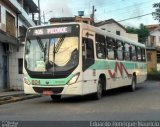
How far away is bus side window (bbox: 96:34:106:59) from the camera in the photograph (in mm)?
20516

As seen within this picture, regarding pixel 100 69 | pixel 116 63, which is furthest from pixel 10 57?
pixel 100 69

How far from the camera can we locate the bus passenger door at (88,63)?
1860 cm

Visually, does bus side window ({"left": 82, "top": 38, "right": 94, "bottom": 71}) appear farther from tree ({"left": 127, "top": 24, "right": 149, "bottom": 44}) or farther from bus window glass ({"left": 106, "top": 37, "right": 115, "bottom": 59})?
tree ({"left": 127, "top": 24, "right": 149, "bottom": 44})

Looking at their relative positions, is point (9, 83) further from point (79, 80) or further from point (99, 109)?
point (99, 109)

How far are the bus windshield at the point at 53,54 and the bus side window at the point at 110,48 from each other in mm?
3981

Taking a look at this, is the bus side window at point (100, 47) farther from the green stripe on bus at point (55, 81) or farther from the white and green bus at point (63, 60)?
the green stripe on bus at point (55, 81)

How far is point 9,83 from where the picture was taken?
29922 mm

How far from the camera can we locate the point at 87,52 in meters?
19.0

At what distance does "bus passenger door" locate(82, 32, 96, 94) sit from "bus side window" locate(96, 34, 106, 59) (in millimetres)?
760

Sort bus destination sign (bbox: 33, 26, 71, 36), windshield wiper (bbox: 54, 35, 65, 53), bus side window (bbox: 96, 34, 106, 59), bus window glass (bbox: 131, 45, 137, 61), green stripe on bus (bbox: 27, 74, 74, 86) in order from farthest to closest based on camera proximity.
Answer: bus window glass (bbox: 131, 45, 137, 61), bus side window (bbox: 96, 34, 106, 59), bus destination sign (bbox: 33, 26, 71, 36), windshield wiper (bbox: 54, 35, 65, 53), green stripe on bus (bbox: 27, 74, 74, 86)

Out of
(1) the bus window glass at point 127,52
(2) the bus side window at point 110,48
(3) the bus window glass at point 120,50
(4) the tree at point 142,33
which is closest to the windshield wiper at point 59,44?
(2) the bus side window at point 110,48

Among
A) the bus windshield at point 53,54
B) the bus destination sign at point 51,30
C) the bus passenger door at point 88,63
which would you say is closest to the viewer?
the bus windshield at point 53,54

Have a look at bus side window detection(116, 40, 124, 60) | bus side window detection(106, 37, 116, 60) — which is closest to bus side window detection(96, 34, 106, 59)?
bus side window detection(106, 37, 116, 60)

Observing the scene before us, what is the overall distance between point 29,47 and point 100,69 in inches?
133
